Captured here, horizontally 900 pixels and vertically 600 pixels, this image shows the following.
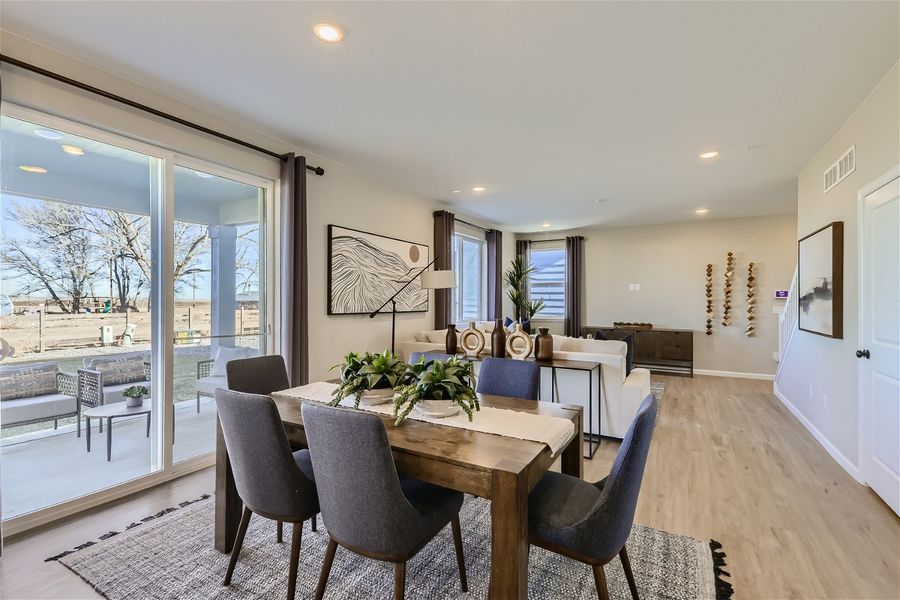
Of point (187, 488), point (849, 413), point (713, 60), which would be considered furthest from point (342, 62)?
point (849, 413)

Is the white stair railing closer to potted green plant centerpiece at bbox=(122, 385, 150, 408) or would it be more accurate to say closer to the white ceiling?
the white ceiling

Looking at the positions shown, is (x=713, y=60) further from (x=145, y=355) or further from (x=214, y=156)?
(x=145, y=355)

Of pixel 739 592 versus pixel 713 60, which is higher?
pixel 713 60

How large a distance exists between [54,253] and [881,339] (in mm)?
5048

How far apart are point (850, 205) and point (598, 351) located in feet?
6.97

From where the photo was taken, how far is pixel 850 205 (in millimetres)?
3041

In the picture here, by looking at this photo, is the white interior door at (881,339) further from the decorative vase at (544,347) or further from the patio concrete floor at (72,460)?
the patio concrete floor at (72,460)

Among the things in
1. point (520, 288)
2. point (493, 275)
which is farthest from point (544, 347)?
point (520, 288)

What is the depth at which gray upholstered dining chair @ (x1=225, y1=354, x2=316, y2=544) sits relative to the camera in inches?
92.9

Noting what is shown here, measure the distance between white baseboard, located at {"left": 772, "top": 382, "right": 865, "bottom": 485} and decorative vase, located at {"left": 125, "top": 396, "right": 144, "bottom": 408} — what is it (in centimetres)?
493

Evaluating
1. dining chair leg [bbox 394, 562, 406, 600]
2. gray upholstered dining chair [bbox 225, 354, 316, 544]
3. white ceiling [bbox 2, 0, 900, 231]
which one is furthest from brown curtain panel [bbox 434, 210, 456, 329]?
dining chair leg [bbox 394, 562, 406, 600]

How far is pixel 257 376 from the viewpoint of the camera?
251 cm

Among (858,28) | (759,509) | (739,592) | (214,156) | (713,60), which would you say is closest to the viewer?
(739,592)

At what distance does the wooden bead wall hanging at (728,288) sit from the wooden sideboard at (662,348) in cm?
57
